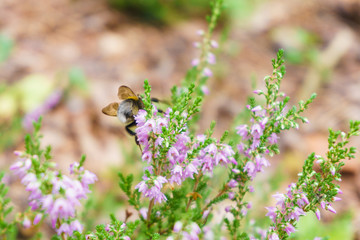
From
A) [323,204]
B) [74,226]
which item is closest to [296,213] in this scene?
[323,204]

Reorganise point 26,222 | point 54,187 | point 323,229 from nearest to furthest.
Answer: point 54,187 → point 26,222 → point 323,229

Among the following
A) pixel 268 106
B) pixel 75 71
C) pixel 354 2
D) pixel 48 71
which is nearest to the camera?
pixel 268 106

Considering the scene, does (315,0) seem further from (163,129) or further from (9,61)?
(163,129)

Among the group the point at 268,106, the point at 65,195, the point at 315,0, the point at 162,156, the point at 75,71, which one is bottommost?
the point at 65,195

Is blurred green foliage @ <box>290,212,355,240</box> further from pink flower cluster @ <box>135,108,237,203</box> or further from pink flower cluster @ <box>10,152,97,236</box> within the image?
pink flower cluster @ <box>10,152,97,236</box>

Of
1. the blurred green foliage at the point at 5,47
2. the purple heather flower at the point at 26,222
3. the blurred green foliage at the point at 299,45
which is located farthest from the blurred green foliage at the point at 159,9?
the purple heather flower at the point at 26,222

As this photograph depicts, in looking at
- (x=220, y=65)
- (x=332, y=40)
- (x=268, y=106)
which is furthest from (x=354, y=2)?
(x=268, y=106)

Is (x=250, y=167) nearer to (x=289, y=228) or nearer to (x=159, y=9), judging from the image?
(x=289, y=228)

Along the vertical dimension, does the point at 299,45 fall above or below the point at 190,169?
above

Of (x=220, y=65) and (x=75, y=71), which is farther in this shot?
(x=220, y=65)
